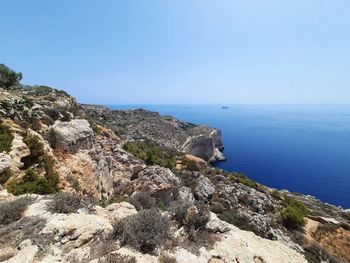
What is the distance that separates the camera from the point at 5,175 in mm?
9477

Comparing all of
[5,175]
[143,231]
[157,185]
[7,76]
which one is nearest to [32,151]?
[5,175]

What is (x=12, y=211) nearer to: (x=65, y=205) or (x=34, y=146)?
(x=65, y=205)

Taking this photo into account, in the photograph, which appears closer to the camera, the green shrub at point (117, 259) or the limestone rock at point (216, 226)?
the green shrub at point (117, 259)

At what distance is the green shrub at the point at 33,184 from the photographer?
29.5 ft

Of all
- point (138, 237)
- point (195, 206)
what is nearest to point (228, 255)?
point (195, 206)

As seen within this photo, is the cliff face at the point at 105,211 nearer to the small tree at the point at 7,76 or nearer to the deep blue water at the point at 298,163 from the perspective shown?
the small tree at the point at 7,76

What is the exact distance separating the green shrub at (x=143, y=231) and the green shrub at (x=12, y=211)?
2.92 m

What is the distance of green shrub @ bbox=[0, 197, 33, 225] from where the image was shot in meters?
6.07

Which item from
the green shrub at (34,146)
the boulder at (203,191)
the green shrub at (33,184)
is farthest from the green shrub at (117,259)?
the boulder at (203,191)

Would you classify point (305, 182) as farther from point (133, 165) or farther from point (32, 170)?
point (32, 170)

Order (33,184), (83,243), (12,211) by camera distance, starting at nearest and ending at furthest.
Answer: (83,243)
(12,211)
(33,184)

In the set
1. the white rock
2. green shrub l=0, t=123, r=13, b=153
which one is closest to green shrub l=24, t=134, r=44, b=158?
green shrub l=0, t=123, r=13, b=153

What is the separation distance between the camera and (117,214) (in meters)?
7.19

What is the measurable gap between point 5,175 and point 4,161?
673 mm
